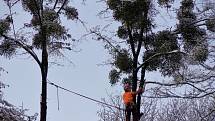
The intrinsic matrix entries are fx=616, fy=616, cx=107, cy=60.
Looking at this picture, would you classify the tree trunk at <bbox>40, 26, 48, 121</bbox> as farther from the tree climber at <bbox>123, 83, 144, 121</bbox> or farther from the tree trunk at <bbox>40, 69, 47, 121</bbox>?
the tree climber at <bbox>123, 83, 144, 121</bbox>

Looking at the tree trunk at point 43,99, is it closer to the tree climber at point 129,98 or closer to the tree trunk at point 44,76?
the tree trunk at point 44,76

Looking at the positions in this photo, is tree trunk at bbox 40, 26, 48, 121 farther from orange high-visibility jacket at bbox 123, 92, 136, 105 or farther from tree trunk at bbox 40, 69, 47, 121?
orange high-visibility jacket at bbox 123, 92, 136, 105

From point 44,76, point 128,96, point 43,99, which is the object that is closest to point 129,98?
point 128,96

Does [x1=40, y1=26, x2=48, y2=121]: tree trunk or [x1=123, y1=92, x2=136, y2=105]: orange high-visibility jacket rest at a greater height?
[x1=40, y1=26, x2=48, y2=121]: tree trunk

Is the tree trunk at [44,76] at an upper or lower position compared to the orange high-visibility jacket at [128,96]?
upper

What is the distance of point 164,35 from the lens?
21984 millimetres

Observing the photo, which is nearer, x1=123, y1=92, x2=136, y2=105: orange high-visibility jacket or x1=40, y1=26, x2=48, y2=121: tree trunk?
x1=123, y1=92, x2=136, y2=105: orange high-visibility jacket

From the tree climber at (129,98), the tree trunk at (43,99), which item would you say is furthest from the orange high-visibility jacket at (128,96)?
the tree trunk at (43,99)

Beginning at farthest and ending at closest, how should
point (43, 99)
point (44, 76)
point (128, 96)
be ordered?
1. point (44, 76)
2. point (43, 99)
3. point (128, 96)

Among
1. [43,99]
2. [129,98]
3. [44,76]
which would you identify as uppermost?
[44,76]

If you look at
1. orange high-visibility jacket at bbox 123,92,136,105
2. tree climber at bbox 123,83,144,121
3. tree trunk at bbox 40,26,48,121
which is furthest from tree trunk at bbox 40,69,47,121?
orange high-visibility jacket at bbox 123,92,136,105

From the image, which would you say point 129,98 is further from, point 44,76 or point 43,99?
point 44,76

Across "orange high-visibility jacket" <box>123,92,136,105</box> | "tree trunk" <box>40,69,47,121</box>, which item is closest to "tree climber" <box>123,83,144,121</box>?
"orange high-visibility jacket" <box>123,92,136,105</box>

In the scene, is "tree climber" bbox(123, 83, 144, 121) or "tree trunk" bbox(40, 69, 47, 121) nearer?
Result: "tree climber" bbox(123, 83, 144, 121)
